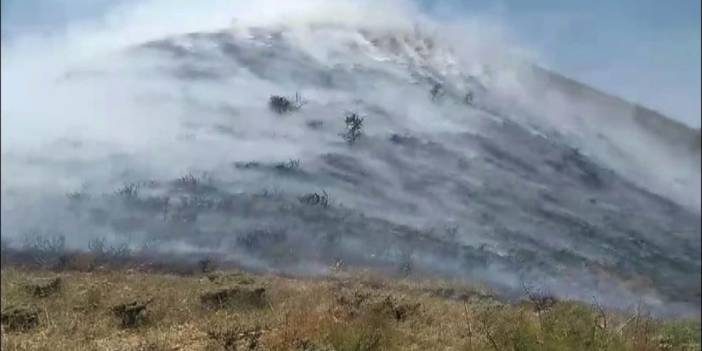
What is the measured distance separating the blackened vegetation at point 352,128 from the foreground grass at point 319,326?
30.1ft

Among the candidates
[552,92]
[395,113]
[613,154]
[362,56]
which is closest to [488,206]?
[395,113]

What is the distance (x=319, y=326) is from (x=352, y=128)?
45.9 feet

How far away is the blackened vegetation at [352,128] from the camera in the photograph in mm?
19250

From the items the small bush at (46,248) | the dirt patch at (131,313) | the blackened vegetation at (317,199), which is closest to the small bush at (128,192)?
the small bush at (46,248)

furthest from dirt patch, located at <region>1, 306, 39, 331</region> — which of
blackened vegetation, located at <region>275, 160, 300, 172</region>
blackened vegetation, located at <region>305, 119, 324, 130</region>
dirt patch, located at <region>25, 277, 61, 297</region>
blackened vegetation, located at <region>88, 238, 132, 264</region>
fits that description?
blackened vegetation, located at <region>275, 160, 300, 172</region>

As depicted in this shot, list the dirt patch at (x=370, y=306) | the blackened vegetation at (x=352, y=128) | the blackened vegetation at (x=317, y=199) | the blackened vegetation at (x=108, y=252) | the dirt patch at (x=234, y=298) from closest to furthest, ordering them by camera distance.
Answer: the dirt patch at (x=370, y=306) < the dirt patch at (x=234, y=298) < the blackened vegetation at (x=108, y=252) < the blackened vegetation at (x=317, y=199) < the blackened vegetation at (x=352, y=128)

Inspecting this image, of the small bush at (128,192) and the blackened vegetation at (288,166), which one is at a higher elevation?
the blackened vegetation at (288,166)

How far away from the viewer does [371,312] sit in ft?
23.6

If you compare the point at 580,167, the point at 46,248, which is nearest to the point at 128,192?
the point at 46,248

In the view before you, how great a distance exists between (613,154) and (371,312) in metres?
38.9

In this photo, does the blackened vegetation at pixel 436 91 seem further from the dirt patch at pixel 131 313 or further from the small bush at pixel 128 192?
the dirt patch at pixel 131 313

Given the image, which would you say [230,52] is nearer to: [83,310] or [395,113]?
[395,113]

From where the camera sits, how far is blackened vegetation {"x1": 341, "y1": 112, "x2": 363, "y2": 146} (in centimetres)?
1925

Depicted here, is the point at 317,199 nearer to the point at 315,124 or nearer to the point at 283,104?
the point at 315,124
